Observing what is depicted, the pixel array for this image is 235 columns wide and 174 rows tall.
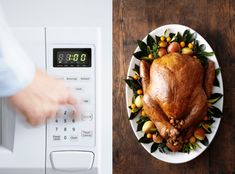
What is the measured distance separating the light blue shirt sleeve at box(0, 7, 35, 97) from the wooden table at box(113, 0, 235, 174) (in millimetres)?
746

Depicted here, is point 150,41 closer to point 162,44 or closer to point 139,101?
point 162,44

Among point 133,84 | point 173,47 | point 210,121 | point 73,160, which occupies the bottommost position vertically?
point 73,160

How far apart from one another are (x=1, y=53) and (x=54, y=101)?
116 mm

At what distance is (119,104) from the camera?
1.32 meters

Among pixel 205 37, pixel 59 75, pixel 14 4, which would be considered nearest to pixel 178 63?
pixel 205 37

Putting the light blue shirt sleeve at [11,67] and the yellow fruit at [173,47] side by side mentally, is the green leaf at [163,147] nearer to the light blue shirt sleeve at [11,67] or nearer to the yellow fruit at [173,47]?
the yellow fruit at [173,47]

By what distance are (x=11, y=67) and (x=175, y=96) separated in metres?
0.69

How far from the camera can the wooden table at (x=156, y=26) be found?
4.31ft

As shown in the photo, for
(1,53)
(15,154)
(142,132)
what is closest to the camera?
(1,53)

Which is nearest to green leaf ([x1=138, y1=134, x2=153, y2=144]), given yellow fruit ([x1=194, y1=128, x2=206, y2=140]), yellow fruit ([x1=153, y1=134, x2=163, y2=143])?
yellow fruit ([x1=153, y1=134, x2=163, y2=143])

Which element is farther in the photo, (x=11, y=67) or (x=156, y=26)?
(x=156, y=26)

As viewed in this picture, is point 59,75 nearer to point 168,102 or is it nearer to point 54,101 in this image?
point 168,102

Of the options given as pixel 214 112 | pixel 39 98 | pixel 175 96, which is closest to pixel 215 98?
pixel 214 112

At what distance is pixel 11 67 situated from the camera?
557 millimetres
